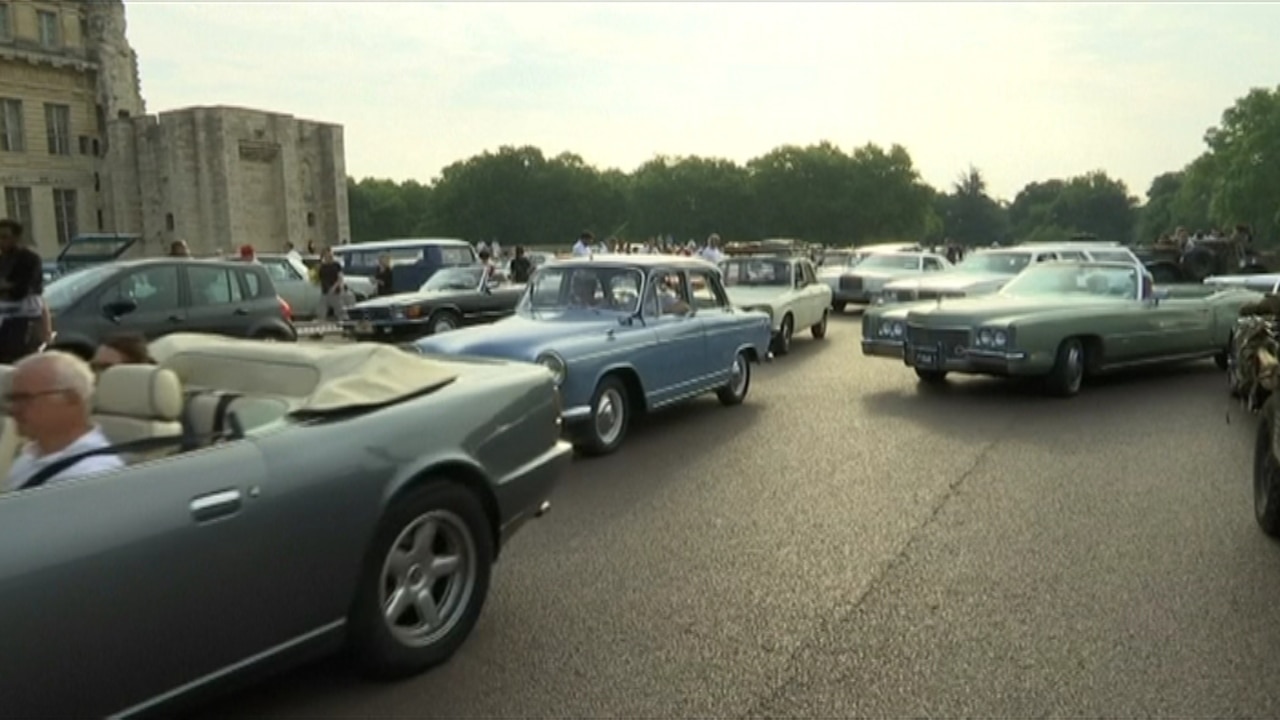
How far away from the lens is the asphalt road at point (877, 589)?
3703mm

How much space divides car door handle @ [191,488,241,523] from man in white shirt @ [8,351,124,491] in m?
0.30

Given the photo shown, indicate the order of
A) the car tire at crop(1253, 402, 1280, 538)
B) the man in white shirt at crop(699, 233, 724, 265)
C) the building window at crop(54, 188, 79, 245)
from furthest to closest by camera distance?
the building window at crop(54, 188, 79, 245)
the man in white shirt at crop(699, 233, 724, 265)
the car tire at crop(1253, 402, 1280, 538)

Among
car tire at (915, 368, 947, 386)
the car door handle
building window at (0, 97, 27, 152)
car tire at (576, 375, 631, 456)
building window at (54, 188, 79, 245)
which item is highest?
building window at (0, 97, 27, 152)

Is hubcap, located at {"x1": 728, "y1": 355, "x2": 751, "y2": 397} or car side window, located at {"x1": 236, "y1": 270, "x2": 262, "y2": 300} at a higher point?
car side window, located at {"x1": 236, "y1": 270, "x2": 262, "y2": 300}

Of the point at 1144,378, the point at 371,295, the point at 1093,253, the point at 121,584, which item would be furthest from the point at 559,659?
the point at 371,295

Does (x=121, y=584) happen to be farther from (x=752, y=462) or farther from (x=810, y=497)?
Result: (x=752, y=462)

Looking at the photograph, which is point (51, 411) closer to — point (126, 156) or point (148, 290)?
point (148, 290)

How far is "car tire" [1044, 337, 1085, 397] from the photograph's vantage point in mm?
10375

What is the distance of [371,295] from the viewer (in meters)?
23.7

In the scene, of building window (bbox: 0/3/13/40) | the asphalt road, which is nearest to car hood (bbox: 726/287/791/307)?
the asphalt road

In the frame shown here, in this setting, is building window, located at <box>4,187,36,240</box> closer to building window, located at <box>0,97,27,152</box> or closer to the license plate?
building window, located at <box>0,97,27,152</box>

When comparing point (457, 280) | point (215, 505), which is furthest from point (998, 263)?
point (215, 505)

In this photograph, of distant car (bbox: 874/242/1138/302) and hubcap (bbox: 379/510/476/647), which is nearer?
hubcap (bbox: 379/510/476/647)

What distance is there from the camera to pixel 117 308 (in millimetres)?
10414
